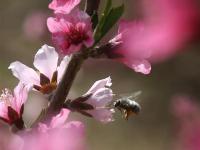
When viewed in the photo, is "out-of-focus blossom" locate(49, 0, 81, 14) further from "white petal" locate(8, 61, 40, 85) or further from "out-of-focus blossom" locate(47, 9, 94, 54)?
"white petal" locate(8, 61, 40, 85)

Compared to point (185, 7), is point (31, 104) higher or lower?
lower

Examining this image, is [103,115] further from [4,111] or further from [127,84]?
[127,84]

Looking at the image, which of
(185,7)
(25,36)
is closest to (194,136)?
(185,7)

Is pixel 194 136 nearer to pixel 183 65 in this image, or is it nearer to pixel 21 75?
pixel 21 75

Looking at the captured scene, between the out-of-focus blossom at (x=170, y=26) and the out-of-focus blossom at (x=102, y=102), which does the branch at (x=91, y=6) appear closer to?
the out-of-focus blossom at (x=102, y=102)

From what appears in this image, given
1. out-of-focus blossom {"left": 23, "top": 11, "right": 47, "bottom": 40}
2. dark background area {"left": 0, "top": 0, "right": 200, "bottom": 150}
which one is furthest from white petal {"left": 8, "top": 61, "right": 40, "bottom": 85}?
out-of-focus blossom {"left": 23, "top": 11, "right": 47, "bottom": 40}

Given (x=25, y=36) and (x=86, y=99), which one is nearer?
(x=86, y=99)
